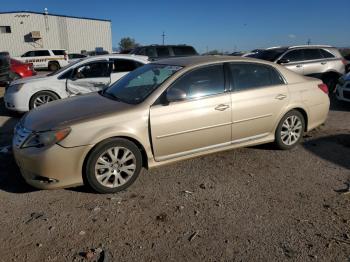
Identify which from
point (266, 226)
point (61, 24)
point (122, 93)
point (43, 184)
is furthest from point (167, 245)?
point (61, 24)

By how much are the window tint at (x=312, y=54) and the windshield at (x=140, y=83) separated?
7.29 meters

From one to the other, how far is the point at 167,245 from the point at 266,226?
3.26 ft

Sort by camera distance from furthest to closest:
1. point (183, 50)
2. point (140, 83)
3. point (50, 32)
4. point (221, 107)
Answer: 1. point (50, 32)
2. point (183, 50)
3. point (140, 83)
4. point (221, 107)

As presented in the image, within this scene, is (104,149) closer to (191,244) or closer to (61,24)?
(191,244)

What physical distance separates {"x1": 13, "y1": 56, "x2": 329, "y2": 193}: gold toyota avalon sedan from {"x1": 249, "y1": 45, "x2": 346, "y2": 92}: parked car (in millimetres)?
5379

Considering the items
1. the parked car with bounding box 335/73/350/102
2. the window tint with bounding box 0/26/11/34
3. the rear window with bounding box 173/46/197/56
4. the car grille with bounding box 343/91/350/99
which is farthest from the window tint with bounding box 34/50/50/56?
the car grille with bounding box 343/91/350/99

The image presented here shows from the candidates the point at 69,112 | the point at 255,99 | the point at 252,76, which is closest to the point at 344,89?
the point at 252,76

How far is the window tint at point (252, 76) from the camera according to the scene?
4824 millimetres

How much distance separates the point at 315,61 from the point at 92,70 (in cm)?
690

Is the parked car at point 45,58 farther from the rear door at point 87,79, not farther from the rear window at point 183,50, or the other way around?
the rear door at point 87,79

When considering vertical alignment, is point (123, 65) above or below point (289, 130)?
above

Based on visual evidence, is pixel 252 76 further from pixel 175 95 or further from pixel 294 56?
pixel 294 56

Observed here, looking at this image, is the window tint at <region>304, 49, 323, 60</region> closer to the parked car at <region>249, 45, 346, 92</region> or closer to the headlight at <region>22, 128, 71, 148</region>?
the parked car at <region>249, 45, 346, 92</region>

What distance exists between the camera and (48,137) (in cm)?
373
